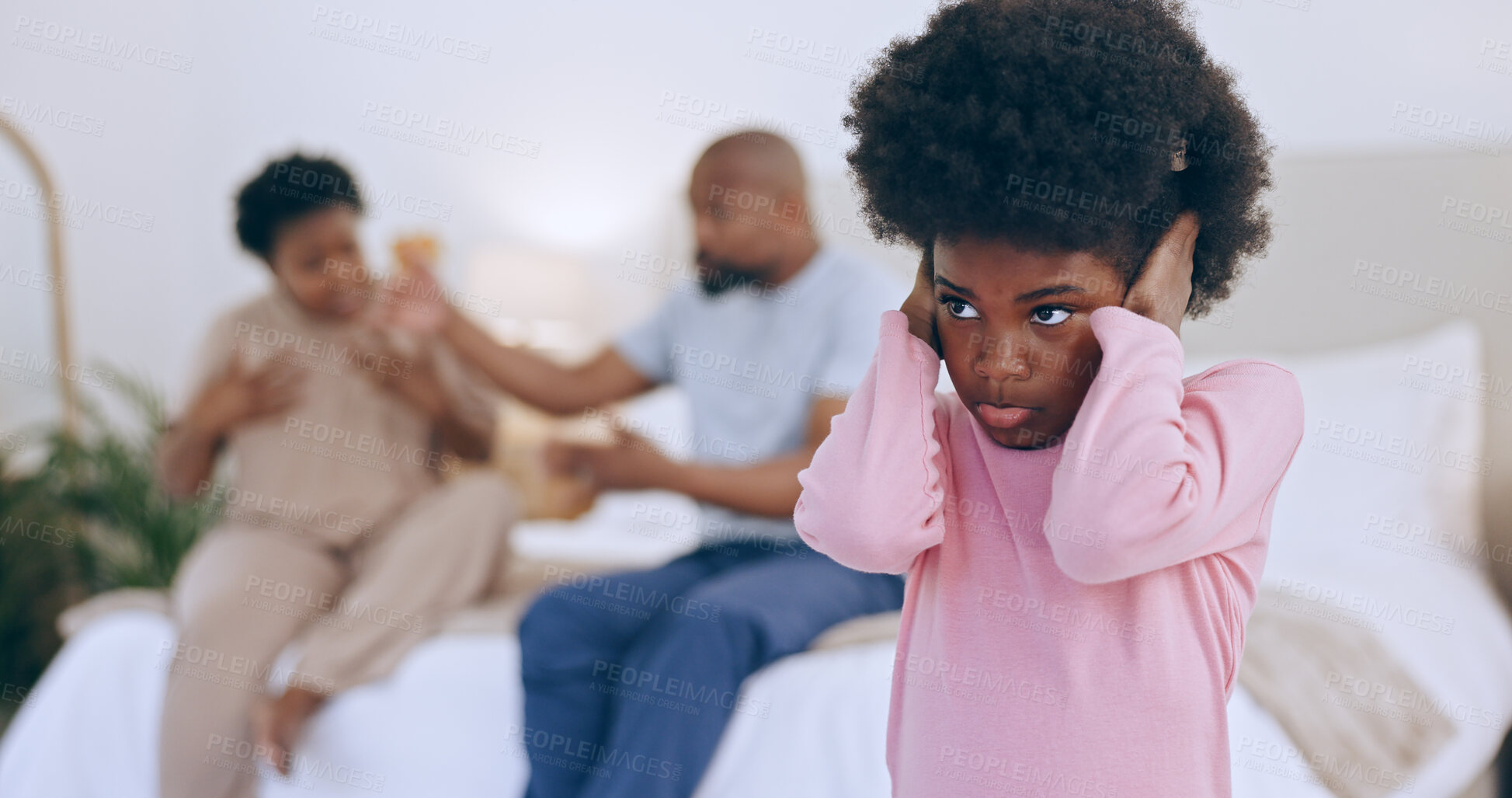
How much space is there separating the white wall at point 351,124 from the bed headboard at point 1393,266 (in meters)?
1.29

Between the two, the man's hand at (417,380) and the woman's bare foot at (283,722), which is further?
the man's hand at (417,380)

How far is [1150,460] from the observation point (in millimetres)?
499

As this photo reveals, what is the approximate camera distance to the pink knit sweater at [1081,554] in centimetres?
51

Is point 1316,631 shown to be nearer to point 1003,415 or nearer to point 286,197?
point 1003,415

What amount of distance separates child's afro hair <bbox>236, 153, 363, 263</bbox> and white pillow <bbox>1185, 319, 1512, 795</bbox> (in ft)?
5.58

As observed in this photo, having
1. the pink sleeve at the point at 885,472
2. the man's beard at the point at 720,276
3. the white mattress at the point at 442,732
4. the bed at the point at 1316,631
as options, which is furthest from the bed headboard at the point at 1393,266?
the pink sleeve at the point at 885,472

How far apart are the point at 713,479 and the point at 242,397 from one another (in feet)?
2.89

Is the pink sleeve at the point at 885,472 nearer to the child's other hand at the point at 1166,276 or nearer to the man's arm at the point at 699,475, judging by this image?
the child's other hand at the point at 1166,276

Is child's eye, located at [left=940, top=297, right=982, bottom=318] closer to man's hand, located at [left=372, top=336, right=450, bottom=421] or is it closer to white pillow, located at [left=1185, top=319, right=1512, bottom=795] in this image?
white pillow, located at [left=1185, top=319, right=1512, bottom=795]

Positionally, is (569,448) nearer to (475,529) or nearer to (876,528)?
(475,529)

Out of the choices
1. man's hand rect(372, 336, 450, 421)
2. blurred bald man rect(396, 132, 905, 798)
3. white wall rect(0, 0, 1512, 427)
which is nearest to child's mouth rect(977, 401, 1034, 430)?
blurred bald man rect(396, 132, 905, 798)

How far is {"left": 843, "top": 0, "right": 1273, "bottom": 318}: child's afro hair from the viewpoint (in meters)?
0.51

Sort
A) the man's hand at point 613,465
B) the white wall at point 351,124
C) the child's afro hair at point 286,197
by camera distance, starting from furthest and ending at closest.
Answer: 1. the white wall at point 351,124
2. the child's afro hair at point 286,197
3. the man's hand at point 613,465

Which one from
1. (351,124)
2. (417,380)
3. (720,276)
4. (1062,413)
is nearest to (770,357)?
(720,276)
